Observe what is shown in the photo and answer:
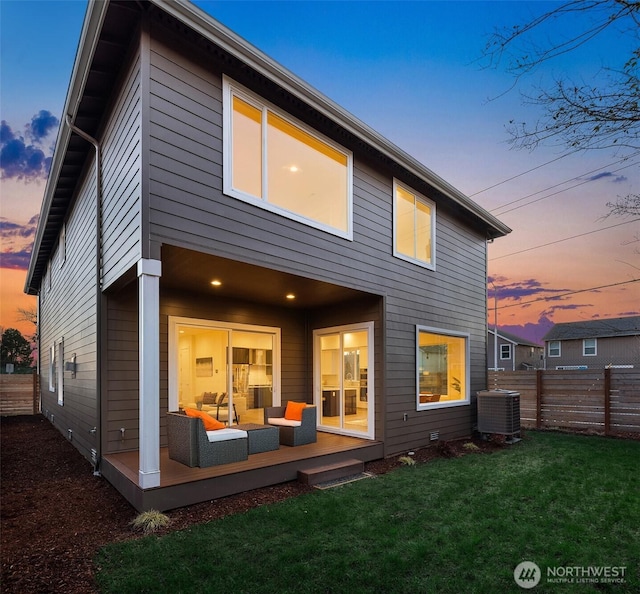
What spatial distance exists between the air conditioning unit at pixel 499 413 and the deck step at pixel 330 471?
12.9 feet

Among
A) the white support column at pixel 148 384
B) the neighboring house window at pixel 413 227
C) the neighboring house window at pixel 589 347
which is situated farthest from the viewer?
the neighboring house window at pixel 589 347

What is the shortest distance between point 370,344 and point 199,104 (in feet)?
15.2

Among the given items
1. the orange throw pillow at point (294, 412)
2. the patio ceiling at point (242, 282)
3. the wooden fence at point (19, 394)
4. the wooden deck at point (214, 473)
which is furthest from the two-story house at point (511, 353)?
the wooden fence at point (19, 394)

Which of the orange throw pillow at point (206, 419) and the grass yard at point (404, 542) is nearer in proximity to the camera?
the grass yard at point (404, 542)

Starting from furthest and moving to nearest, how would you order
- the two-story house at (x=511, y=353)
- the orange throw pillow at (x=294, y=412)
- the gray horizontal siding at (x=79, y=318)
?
the two-story house at (x=511, y=353) < the orange throw pillow at (x=294, y=412) < the gray horizontal siding at (x=79, y=318)

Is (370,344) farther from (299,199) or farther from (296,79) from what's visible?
(296,79)

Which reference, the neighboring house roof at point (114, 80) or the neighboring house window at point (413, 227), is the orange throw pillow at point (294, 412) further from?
the neighboring house roof at point (114, 80)

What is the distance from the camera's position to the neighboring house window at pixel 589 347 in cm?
2580

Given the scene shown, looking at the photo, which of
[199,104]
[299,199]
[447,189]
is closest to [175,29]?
[199,104]

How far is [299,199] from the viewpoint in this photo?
6.14m

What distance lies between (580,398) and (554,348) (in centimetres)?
2004

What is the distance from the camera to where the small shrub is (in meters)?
Result: 3.94

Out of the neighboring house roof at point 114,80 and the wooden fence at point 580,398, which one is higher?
the neighboring house roof at point 114,80

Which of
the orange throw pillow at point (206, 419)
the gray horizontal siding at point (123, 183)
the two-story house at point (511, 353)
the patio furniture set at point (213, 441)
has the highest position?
the gray horizontal siding at point (123, 183)
